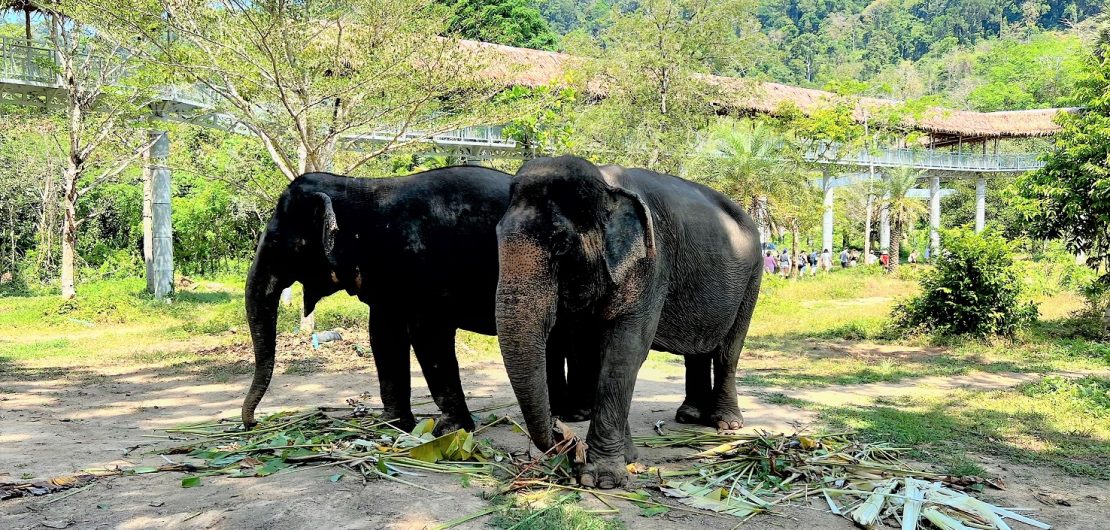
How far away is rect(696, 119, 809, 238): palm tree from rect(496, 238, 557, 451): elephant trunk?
24032 mm

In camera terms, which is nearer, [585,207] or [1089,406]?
[585,207]

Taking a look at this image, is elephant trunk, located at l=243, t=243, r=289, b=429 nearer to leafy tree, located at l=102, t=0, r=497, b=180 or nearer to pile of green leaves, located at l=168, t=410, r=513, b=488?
pile of green leaves, located at l=168, t=410, r=513, b=488

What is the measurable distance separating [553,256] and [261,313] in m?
2.54

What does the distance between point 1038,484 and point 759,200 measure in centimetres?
2574

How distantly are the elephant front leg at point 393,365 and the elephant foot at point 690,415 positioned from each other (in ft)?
7.51

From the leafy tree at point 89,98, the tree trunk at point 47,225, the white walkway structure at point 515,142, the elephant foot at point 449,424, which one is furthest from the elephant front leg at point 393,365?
the tree trunk at point 47,225

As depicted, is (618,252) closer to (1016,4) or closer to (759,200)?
(759,200)

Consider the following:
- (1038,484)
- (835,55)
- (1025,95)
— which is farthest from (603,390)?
(835,55)

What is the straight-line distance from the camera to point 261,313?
6168 mm

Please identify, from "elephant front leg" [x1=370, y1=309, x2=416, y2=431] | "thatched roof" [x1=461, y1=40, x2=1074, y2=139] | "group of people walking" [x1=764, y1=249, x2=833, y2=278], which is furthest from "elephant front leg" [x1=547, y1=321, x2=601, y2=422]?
"group of people walking" [x1=764, y1=249, x2=833, y2=278]

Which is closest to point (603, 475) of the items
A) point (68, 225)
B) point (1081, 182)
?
point (1081, 182)

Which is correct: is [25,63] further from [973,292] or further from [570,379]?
[973,292]

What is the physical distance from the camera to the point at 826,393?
9.40m

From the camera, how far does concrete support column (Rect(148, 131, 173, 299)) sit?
21156mm
